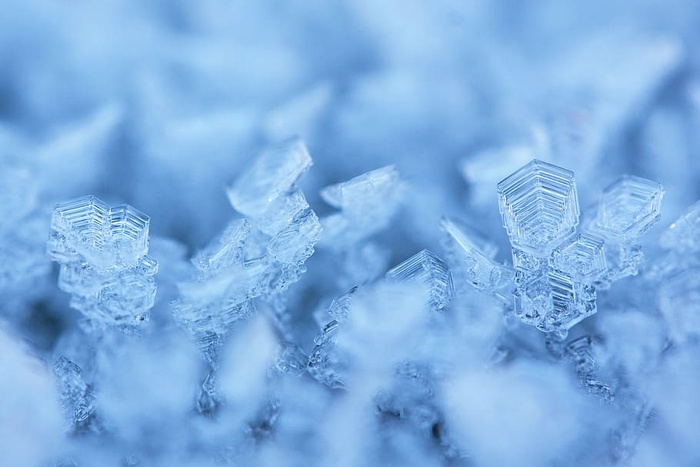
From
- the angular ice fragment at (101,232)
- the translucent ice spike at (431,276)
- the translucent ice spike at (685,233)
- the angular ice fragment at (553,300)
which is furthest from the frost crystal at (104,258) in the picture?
the translucent ice spike at (685,233)

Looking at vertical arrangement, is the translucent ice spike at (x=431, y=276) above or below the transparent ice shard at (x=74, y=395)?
above

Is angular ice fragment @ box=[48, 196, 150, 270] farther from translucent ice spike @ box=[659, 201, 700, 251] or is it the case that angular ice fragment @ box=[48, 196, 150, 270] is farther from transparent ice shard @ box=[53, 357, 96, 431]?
translucent ice spike @ box=[659, 201, 700, 251]

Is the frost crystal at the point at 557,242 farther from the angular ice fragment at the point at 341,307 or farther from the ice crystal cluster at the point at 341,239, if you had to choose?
the angular ice fragment at the point at 341,307

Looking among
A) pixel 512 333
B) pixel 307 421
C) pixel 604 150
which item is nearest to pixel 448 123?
pixel 604 150

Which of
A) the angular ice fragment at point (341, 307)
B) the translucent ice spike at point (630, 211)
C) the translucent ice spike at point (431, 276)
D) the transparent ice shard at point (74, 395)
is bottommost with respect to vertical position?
the transparent ice shard at point (74, 395)

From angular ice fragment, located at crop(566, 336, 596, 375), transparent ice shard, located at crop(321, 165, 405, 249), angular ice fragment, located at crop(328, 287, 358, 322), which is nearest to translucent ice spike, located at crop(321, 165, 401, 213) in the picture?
transparent ice shard, located at crop(321, 165, 405, 249)

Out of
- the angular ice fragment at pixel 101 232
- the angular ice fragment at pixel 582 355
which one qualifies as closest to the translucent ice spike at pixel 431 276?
the angular ice fragment at pixel 582 355

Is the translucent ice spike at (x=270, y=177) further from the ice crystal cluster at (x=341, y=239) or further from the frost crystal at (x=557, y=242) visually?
the frost crystal at (x=557, y=242)
